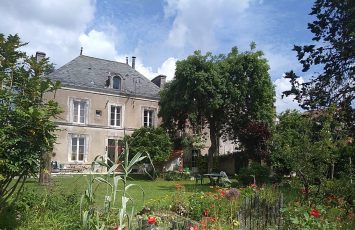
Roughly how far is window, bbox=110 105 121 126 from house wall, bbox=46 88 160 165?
33cm

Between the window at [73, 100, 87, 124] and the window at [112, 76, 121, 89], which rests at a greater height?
the window at [112, 76, 121, 89]

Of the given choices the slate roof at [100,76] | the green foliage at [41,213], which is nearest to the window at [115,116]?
the slate roof at [100,76]

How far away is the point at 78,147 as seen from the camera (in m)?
28.9

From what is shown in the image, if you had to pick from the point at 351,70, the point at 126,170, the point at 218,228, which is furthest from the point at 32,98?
the point at 351,70

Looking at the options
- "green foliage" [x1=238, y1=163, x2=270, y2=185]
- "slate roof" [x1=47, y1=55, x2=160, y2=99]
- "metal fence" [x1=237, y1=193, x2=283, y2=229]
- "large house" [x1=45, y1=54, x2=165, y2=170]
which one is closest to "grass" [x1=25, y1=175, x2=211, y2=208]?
"metal fence" [x1=237, y1=193, x2=283, y2=229]

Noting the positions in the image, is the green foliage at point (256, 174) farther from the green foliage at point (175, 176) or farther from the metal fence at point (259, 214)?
the metal fence at point (259, 214)

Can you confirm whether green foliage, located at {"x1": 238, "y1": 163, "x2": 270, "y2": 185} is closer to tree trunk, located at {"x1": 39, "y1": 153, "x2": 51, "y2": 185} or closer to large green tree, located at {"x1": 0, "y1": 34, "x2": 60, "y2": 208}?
tree trunk, located at {"x1": 39, "y1": 153, "x2": 51, "y2": 185}

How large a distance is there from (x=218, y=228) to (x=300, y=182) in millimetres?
6587

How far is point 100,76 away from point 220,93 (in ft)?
37.1

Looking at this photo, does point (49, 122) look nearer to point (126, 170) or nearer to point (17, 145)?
point (17, 145)

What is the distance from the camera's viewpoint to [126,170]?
3.88 metres

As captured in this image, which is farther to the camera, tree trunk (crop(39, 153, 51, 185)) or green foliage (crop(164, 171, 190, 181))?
green foliage (crop(164, 171, 190, 181))

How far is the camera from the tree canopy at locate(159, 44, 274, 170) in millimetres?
25438

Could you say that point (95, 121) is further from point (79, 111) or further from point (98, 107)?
point (79, 111)
